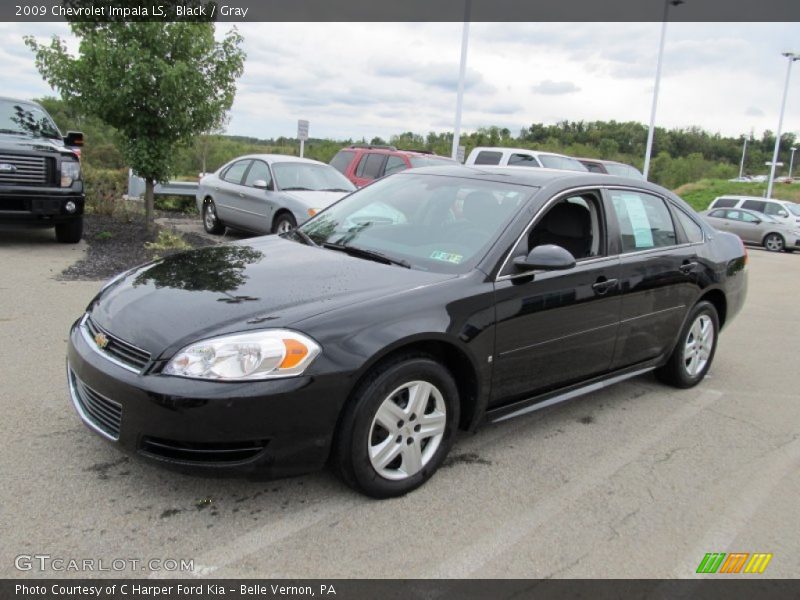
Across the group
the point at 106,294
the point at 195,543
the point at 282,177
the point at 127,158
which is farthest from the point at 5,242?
the point at 195,543

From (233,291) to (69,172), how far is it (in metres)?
6.95

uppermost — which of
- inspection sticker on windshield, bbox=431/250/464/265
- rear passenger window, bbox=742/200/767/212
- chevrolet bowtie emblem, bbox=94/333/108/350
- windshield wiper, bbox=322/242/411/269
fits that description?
rear passenger window, bbox=742/200/767/212

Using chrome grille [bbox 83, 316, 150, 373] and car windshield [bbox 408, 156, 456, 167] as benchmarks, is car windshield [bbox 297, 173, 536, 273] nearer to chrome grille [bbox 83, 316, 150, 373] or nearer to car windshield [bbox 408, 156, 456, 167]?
chrome grille [bbox 83, 316, 150, 373]

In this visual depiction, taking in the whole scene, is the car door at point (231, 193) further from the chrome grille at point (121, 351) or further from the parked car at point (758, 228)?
the parked car at point (758, 228)

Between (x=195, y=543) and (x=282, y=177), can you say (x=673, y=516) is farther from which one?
A: (x=282, y=177)

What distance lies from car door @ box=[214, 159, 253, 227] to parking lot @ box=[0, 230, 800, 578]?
6.76 metres

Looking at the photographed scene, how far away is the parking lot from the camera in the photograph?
8.89ft

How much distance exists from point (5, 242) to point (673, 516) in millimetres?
9201

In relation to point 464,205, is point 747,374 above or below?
below

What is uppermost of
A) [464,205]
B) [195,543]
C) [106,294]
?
[464,205]

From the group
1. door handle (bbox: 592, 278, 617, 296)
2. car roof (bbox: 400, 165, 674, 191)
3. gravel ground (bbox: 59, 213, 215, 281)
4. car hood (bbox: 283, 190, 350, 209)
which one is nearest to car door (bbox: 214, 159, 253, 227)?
gravel ground (bbox: 59, 213, 215, 281)

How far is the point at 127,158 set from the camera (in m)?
9.59

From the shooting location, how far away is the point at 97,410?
3059 mm

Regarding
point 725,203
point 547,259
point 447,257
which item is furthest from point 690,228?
point 725,203
